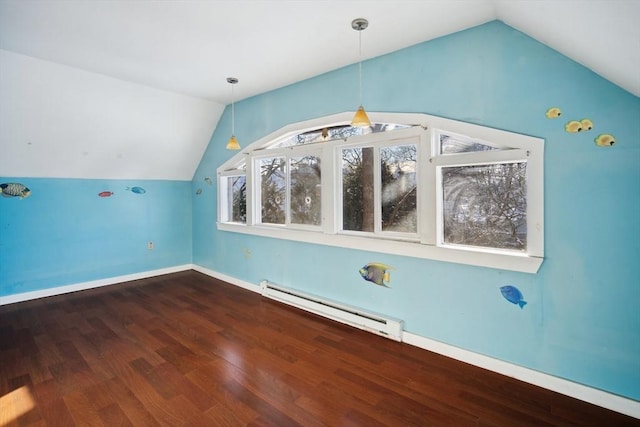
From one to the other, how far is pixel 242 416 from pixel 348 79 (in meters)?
3.12

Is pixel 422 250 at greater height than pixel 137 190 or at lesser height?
lesser

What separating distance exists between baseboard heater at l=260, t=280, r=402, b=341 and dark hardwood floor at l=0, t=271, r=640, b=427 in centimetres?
9

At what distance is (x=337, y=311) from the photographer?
3277 mm

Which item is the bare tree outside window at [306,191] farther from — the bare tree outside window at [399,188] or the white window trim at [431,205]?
the bare tree outside window at [399,188]

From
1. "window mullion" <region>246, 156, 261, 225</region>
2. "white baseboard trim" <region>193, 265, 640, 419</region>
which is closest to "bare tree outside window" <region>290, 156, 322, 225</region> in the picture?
"window mullion" <region>246, 156, 261, 225</region>

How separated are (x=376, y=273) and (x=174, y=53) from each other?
2.94 meters

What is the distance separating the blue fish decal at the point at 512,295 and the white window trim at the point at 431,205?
17cm

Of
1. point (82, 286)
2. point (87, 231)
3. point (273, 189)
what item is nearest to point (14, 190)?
point (87, 231)

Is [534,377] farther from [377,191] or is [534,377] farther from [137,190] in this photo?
[137,190]

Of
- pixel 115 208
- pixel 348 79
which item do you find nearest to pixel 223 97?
pixel 348 79

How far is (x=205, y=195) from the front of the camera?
5.29 meters

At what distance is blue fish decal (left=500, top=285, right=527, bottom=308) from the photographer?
229 centimetres

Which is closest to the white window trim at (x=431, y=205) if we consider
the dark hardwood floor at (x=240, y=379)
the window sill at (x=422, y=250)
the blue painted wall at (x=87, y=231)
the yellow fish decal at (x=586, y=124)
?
the window sill at (x=422, y=250)

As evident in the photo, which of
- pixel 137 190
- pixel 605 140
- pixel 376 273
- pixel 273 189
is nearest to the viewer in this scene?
pixel 605 140
